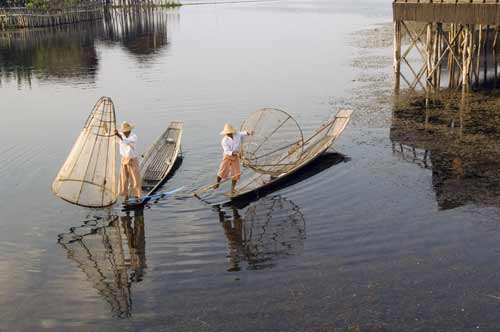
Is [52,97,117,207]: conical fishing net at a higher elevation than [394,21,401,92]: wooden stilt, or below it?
below

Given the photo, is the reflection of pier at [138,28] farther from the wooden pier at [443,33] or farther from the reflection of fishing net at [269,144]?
the reflection of fishing net at [269,144]

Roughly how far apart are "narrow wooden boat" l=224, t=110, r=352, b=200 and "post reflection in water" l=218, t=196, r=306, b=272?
1.38 feet

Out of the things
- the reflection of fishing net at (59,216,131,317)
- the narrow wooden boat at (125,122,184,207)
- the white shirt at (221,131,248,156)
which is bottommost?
the reflection of fishing net at (59,216,131,317)

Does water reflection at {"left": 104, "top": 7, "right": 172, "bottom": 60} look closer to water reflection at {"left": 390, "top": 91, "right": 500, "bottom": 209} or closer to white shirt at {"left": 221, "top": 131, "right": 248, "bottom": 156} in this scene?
water reflection at {"left": 390, "top": 91, "right": 500, "bottom": 209}

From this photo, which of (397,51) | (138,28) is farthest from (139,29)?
(397,51)

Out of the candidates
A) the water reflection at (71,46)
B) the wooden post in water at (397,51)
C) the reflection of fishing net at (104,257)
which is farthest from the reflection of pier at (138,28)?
the reflection of fishing net at (104,257)

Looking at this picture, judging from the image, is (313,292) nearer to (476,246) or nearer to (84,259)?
(476,246)

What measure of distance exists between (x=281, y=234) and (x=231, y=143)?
8.41 ft

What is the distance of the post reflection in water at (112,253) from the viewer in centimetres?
931

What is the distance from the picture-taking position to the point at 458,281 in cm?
908

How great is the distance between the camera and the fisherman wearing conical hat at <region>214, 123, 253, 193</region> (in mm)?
12633

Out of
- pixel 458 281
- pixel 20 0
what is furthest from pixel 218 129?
pixel 20 0

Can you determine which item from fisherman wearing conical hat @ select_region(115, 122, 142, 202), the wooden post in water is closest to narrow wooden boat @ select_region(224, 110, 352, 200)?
fisherman wearing conical hat @ select_region(115, 122, 142, 202)

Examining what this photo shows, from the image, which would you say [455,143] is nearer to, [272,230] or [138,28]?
[272,230]
